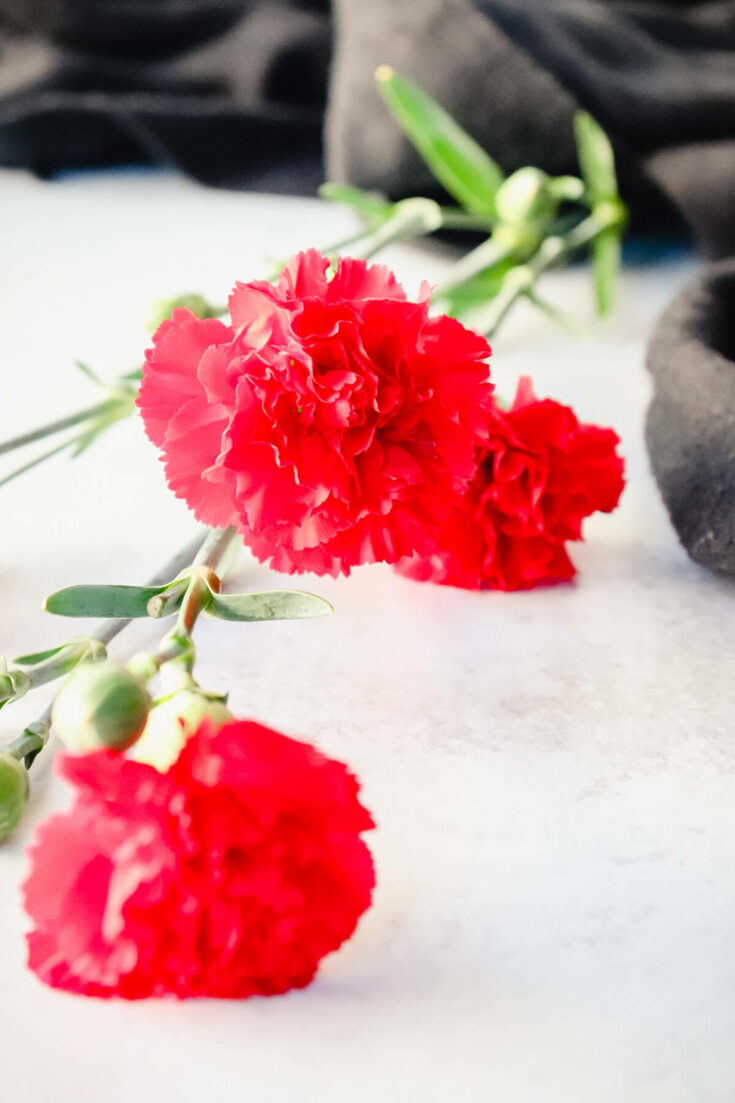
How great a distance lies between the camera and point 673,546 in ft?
1.46

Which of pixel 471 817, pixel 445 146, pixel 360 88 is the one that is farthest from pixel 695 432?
pixel 360 88

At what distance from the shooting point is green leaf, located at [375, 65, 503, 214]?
595 millimetres

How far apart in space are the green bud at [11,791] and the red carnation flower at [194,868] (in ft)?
0.18

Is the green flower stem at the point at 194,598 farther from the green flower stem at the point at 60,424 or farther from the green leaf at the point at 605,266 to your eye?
the green leaf at the point at 605,266

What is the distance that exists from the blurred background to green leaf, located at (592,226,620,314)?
5 centimetres

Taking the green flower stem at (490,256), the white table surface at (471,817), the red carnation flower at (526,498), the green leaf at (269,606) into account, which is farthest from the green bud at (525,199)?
the green leaf at (269,606)

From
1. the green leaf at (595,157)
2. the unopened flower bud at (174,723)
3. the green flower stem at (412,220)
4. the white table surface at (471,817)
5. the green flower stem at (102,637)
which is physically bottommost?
the white table surface at (471,817)

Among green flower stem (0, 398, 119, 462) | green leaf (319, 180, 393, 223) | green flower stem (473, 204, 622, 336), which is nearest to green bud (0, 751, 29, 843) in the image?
green flower stem (0, 398, 119, 462)

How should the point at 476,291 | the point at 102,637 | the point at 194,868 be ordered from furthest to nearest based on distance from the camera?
the point at 476,291 → the point at 102,637 → the point at 194,868

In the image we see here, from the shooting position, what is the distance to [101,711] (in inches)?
9.9

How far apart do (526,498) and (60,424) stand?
0.19 metres

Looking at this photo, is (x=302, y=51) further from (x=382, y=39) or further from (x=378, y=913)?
(x=378, y=913)

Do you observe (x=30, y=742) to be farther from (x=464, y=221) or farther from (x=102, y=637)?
(x=464, y=221)

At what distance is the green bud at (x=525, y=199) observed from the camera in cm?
60
